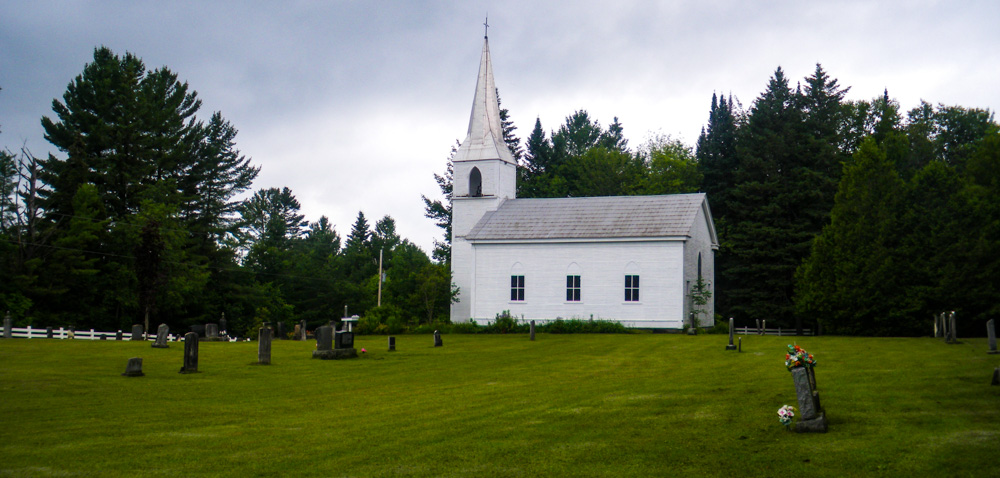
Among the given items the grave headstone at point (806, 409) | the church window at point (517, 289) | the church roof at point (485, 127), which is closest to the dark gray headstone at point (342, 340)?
the church window at point (517, 289)

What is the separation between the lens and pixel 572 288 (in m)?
43.2

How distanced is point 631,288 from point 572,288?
3154 millimetres

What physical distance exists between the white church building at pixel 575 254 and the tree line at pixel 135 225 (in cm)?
358

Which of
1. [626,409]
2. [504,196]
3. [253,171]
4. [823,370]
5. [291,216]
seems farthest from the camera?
[291,216]

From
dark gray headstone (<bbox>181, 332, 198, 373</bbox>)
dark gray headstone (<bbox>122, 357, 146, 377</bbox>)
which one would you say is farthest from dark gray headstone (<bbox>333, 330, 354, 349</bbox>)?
dark gray headstone (<bbox>122, 357, 146, 377</bbox>)

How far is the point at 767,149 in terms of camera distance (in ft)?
191

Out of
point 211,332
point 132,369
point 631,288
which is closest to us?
point 132,369

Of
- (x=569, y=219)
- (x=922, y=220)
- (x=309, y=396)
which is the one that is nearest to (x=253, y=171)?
(x=569, y=219)

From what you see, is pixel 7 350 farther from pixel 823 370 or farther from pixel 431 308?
pixel 823 370

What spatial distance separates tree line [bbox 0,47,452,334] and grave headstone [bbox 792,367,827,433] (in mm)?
36030

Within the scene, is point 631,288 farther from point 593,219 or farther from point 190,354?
point 190,354

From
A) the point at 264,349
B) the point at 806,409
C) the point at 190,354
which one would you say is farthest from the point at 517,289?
the point at 806,409

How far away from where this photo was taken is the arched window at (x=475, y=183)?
49.0 metres

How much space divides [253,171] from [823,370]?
68422mm
